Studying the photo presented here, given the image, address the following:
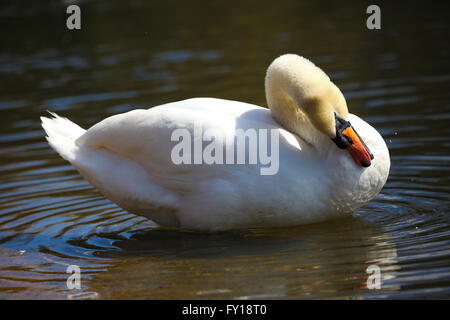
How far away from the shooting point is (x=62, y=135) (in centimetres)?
708

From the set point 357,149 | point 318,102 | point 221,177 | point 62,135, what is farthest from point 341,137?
point 62,135

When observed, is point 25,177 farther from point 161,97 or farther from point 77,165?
point 161,97

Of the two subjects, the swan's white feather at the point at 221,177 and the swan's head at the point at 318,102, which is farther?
the swan's head at the point at 318,102

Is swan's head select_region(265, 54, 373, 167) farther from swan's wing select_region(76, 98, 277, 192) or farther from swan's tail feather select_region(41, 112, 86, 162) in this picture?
swan's tail feather select_region(41, 112, 86, 162)

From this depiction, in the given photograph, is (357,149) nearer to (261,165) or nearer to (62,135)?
(261,165)

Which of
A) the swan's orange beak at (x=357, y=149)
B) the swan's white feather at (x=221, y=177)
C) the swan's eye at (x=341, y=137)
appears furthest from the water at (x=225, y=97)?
the swan's eye at (x=341, y=137)

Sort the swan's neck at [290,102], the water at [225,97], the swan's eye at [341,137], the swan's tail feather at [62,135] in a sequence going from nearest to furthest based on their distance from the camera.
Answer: the water at [225,97] → the swan's eye at [341,137] → the swan's neck at [290,102] → the swan's tail feather at [62,135]

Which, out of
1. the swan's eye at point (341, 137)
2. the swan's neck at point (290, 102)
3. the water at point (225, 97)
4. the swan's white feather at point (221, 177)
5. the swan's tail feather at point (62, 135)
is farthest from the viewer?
the swan's tail feather at point (62, 135)

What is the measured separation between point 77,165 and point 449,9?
11912mm

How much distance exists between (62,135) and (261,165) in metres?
2.10

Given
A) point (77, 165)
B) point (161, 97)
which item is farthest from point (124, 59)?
point (77, 165)

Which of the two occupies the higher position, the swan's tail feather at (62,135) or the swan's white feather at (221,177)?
the swan's tail feather at (62,135)

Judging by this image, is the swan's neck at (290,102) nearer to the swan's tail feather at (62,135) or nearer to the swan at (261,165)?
the swan at (261,165)

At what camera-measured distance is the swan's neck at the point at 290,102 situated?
609 cm
